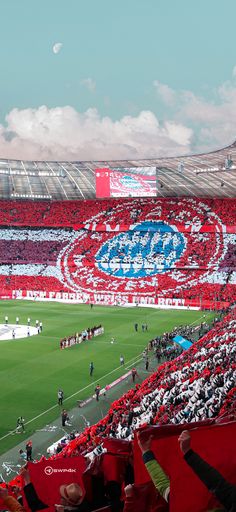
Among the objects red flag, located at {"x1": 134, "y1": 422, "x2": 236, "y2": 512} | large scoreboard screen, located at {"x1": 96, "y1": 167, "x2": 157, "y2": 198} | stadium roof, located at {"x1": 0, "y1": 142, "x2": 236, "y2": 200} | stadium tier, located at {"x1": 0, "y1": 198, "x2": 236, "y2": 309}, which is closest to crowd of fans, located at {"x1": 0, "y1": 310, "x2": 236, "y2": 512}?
red flag, located at {"x1": 134, "y1": 422, "x2": 236, "y2": 512}

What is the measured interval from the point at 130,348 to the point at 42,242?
42.7 metres

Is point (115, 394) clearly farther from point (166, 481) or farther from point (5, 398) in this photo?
point (166, 481)

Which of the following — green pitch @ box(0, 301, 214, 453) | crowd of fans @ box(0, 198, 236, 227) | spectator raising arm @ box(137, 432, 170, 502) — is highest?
crowd of fans @ box(0, 198, 236, 227)

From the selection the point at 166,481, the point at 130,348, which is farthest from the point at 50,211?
the point at 166,481

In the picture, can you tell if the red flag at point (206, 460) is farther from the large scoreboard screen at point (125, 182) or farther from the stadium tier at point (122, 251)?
the large scoreboard screen at point (125, 182)

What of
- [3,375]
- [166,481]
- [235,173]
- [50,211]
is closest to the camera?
[166,481]

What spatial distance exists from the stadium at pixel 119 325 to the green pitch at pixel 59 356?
4.7 inches

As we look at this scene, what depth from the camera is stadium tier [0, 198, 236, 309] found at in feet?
208

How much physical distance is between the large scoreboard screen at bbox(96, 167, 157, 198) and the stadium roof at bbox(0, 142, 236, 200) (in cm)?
535

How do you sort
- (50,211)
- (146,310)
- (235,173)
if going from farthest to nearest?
(50,211) < (235,173) < (146,310)

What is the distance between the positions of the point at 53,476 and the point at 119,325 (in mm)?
40166

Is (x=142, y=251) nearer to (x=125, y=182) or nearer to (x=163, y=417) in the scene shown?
(x=125, y=182)

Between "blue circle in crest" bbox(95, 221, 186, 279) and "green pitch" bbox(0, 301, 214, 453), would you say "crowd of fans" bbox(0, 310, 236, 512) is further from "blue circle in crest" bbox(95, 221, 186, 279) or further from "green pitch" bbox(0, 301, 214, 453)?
"blue circle in crest" bbox(95, 221, 186, 279)

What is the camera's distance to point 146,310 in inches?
2186
